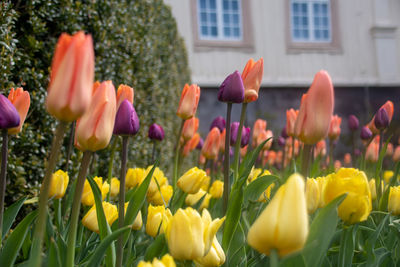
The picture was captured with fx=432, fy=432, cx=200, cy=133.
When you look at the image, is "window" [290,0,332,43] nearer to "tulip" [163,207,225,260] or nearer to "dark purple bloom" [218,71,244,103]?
"dark purple bloom" [218,71,244,103]

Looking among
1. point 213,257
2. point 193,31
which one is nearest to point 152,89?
point 213,257

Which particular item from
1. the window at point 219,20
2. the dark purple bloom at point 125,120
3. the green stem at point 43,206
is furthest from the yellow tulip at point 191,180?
the window at point 219,20

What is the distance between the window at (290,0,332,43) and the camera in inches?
402

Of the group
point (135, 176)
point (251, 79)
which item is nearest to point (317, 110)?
point (251, 79)

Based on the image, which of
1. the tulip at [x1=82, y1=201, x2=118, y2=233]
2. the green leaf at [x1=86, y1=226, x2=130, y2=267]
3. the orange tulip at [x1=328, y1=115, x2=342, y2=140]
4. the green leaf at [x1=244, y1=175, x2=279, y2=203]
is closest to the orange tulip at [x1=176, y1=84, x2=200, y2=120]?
the green leaf at [x1=244, y1=175, x2=279, y2=203]

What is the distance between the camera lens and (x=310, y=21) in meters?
10.3

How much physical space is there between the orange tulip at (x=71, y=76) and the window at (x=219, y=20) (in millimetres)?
9241

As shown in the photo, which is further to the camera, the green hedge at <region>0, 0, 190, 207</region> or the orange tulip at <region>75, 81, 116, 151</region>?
the green hedge at <region>0, 0, 190, 207</region>

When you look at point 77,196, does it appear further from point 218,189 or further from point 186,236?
point 218,189

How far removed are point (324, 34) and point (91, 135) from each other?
1040 cm

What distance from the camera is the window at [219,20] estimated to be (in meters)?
9.80

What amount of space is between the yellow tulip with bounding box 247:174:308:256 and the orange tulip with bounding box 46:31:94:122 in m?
0.28

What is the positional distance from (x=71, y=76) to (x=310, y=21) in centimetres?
1052

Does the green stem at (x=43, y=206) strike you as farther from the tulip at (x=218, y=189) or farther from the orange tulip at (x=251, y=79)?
the tulip at (x=218, y=189)
